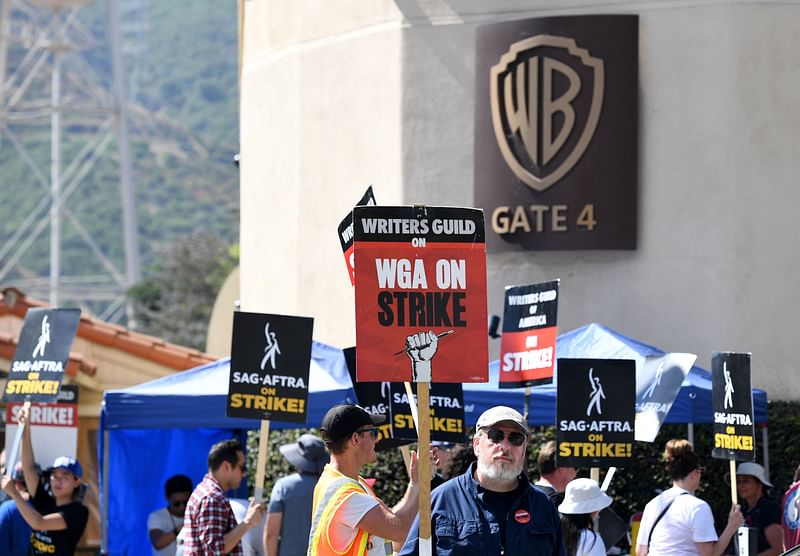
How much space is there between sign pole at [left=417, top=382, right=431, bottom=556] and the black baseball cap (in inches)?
16.2

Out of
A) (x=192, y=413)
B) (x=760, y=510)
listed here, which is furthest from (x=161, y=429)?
(x=760, y=510)

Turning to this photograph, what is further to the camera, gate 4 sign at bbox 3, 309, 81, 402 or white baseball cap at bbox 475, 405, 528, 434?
gate 4 sign at bbox 3, 309, 81, 402

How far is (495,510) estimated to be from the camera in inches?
292

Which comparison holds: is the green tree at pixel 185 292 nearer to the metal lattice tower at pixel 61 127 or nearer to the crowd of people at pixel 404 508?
the metal lattice tower at pixel 61 127

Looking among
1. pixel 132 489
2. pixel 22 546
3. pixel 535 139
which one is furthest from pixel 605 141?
pixel 22 546

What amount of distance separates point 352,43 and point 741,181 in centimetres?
447

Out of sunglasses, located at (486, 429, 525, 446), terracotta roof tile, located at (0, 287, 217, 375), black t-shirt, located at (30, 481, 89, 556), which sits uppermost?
terracotta roof tile, located at (0, 287, 217, 375)

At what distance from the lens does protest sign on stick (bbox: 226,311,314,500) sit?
11531 mm

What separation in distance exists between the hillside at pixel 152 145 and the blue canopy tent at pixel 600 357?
89308 millimetres

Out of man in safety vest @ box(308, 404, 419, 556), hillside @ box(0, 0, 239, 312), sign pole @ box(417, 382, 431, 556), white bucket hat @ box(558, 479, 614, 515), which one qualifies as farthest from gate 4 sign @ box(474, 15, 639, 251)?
hillside @ box(0, 0, 239, 312)

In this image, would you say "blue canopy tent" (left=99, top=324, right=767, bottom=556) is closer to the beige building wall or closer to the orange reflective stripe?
the beige building wall

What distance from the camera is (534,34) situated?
16453 millimetres

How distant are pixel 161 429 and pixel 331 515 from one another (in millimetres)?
7048

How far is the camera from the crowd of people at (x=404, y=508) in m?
7.45
